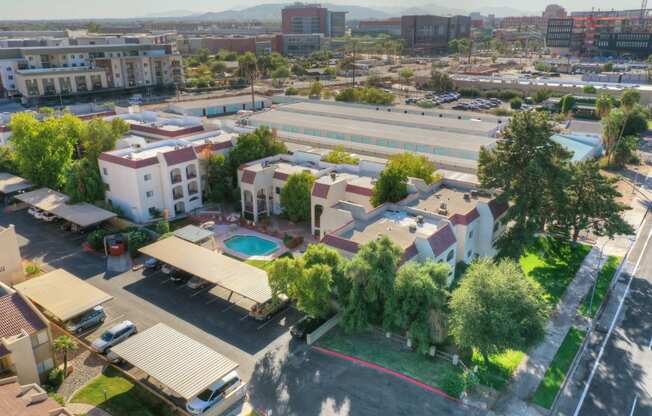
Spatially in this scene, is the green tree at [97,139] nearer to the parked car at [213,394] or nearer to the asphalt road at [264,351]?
the asphalt road at [264,351]

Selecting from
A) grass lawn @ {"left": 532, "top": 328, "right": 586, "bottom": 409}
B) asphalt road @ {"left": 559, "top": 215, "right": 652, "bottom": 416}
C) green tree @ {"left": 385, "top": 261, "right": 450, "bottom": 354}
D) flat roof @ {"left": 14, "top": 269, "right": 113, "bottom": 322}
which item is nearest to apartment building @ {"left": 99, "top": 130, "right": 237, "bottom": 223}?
flat roof @ {"left": 14, "top": 269, "right": 113, "bottom": 322}

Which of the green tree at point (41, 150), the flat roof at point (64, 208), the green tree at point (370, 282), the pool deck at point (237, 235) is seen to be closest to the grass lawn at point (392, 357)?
the green tree at point (370, 282)

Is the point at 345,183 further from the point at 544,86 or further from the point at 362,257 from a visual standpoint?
the point at 544,86

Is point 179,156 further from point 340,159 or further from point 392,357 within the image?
point 392,357

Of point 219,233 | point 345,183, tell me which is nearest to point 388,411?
point 345,183

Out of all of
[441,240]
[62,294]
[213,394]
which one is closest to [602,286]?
[441,240]
